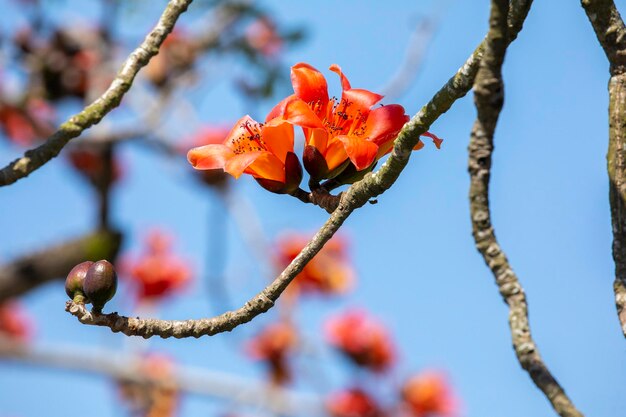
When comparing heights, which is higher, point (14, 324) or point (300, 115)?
Result: point (14, 324)

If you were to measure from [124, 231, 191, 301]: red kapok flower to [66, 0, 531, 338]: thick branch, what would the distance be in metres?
5.01

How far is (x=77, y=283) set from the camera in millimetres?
1373

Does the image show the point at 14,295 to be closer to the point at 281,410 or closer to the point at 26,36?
the point at 26,36

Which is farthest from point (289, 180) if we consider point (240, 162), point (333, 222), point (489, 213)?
point (489, 213)

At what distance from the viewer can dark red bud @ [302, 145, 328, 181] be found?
1517 mm

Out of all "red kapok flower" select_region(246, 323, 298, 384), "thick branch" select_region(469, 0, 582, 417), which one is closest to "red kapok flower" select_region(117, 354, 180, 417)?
"red kapok flower" select_region(246, 323, 298, 384)

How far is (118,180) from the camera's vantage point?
717 cm

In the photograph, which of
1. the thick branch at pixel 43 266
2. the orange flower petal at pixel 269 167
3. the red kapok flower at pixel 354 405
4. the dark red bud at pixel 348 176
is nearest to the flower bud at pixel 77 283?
the orange flower petal at pixel 269 167

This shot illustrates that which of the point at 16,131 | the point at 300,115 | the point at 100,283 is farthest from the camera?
the point at 16,131

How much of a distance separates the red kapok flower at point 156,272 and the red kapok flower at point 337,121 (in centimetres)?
492

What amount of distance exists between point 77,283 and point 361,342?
431 centimetres

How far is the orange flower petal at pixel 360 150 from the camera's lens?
1428 millimetres

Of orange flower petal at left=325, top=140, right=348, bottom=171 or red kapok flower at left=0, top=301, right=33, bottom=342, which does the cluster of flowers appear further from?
red kapok flower at left=0, top=301, right=33, bottom=342

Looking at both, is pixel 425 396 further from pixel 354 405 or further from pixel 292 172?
pixel 292 172
